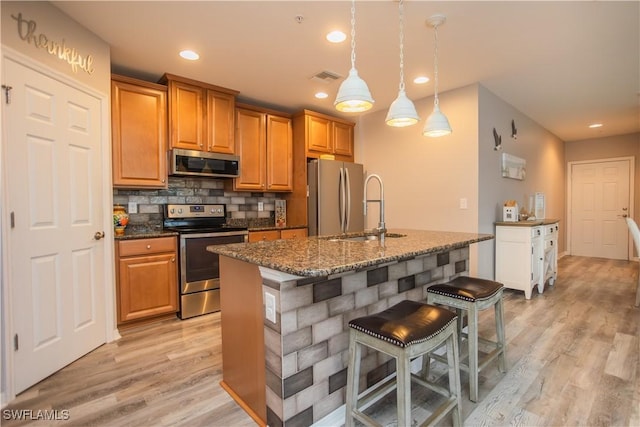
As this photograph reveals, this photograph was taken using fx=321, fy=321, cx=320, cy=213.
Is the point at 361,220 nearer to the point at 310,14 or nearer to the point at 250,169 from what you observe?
the point at 250,169

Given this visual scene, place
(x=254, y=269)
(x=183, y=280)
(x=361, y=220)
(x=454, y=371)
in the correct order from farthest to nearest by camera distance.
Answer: (x=361, y=220)
(x=183, y=280)
(x=254, y=269)
(x=454, y=371)

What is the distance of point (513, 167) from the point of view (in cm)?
438

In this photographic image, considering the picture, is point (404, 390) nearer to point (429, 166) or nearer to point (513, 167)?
point (429, 166)

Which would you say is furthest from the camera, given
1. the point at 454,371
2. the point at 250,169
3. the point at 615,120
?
the point at 615,120

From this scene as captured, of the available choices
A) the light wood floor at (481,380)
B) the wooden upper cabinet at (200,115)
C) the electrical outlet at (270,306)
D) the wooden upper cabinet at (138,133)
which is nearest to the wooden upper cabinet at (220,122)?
the wooden upper cabinet at (200,115)

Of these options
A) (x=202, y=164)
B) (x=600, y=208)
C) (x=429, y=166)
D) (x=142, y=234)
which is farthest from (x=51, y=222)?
(x=600, y=208)

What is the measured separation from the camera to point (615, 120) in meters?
5.22

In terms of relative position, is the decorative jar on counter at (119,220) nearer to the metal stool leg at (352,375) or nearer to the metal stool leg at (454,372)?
the metal stool leg at (352,375)

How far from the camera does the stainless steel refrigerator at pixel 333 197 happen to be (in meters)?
4.08

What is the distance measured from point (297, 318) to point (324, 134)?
3.34m

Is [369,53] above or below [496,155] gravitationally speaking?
above

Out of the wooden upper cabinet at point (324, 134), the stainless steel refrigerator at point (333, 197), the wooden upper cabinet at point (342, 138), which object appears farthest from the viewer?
the wooden upper cabinet at point (342, 138)

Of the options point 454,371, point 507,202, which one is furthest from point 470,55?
point 454,371

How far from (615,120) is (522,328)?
15.0 ft
